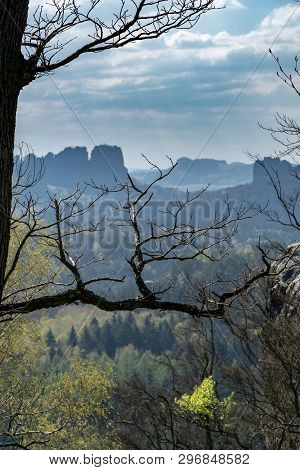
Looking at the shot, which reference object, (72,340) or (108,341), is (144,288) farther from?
(72,340)

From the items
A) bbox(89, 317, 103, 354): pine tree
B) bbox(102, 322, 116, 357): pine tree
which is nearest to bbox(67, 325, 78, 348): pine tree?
bbox(89, 317, 103, 354): pine tree

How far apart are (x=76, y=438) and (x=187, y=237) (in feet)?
64.3

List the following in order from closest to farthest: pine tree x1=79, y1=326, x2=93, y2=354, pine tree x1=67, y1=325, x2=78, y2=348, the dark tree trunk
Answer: the dark tree trunk, pine tree x1=79, y1=326, x2=93, y2=354, pine tree x1=67, y1=325, x2=78, y2=348

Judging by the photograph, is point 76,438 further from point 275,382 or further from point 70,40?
point 70,40

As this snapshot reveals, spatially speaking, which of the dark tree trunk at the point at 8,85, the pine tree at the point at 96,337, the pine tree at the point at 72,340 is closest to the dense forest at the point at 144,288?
the dark tree trunk at the point at 8,85

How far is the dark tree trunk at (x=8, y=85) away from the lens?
13.8ft

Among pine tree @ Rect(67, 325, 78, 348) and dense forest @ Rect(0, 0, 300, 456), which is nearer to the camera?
dense forest @ Rect(0, 0, 300, 456)

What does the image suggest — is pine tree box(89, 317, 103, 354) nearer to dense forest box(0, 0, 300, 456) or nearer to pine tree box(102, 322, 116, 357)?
pine tree box(102, 322, 116, 357)

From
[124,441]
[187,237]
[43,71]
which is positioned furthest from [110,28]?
[124,441]

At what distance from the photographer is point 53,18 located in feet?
15.8

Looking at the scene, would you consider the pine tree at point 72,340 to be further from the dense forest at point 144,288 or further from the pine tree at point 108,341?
the dense forest at point 144,288

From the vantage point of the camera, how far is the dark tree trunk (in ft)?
13.8

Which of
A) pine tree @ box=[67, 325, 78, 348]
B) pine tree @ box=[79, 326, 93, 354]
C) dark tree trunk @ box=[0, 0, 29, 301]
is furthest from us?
pine tree @ box=[67, 325, 78, 348]

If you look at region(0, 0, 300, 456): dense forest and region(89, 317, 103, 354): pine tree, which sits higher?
region(0, 0, 300, 456): dense forest
